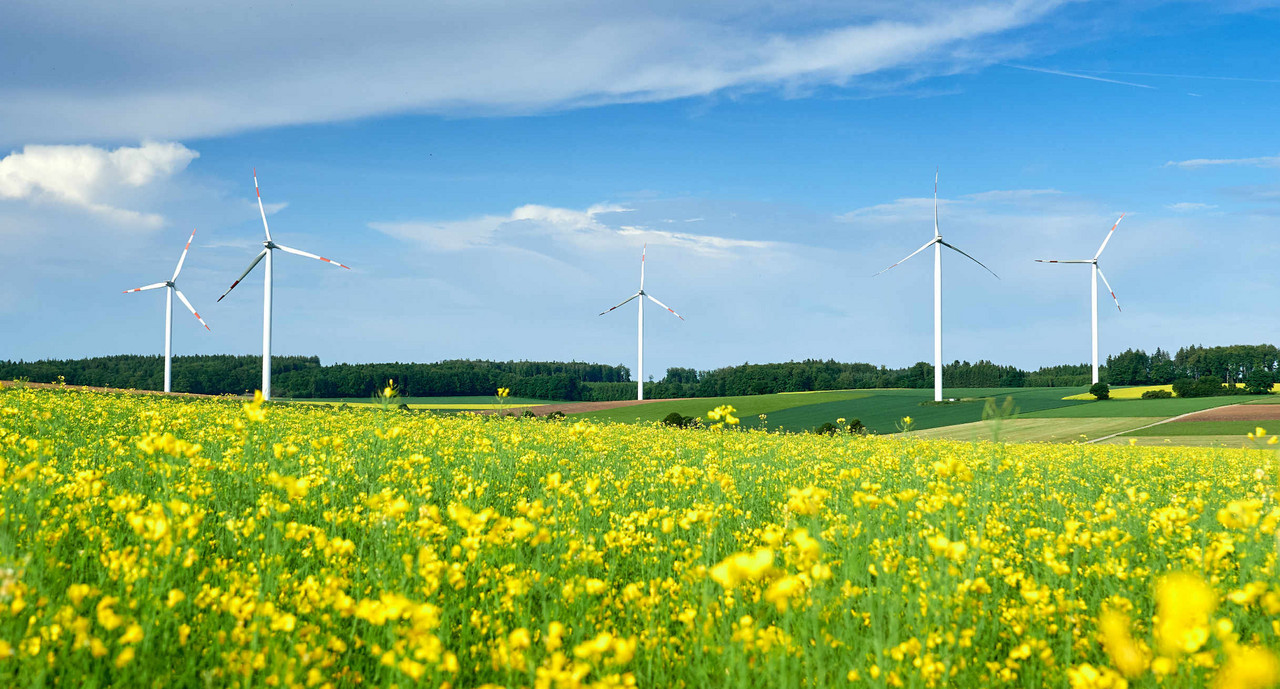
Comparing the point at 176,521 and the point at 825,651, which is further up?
the point at 176,521

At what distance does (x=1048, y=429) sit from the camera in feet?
127

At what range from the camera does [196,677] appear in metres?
3.33

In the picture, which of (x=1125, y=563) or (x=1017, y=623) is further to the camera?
(x=1125, y=563)

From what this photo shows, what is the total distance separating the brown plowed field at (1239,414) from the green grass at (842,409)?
10427 millimetres

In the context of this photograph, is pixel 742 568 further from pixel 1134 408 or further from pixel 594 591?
pixel 1134 408

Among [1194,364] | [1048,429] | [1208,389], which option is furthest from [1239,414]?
[1194,364]

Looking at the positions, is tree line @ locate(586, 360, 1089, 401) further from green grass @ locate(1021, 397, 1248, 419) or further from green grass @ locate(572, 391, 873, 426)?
green grass @ locate(1021, 397, 1248, 419)

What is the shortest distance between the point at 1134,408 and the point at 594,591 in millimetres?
60152

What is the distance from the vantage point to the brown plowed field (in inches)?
1571

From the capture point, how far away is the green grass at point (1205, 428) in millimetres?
34469

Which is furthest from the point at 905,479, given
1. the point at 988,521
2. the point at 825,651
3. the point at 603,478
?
the point at 825,651

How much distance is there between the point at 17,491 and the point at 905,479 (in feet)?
31.1

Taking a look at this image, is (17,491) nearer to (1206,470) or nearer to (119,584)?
(119,584)

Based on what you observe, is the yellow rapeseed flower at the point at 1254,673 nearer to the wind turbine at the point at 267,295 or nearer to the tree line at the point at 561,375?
the wind turbine at the point at 267,295
